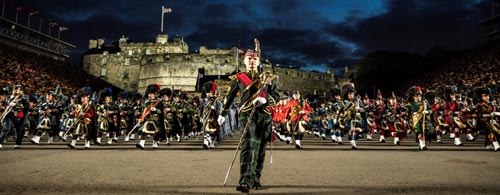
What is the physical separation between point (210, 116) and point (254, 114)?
795cm

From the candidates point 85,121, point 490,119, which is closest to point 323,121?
point 490,119

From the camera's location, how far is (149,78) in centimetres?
7900

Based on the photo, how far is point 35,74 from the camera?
4212cm

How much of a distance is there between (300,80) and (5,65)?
64261 mm

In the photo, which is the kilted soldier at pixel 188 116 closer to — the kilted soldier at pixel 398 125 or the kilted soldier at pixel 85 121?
the kilted soldier at pixel 85 121

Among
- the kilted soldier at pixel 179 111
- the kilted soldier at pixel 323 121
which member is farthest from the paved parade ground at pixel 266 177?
the kilted soldier at pixel 323 121

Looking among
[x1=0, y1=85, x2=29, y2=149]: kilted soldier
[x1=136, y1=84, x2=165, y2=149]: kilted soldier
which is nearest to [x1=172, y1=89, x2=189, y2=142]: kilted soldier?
[x1=136, y1=84, x2=165, y2=149]: kilted soldier

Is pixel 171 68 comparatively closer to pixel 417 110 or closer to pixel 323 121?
pixel 323 121

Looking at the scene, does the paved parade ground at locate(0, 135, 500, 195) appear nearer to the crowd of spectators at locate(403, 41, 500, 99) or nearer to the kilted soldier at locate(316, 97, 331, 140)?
the kilted soldier at locate(316, 97, 331, 140)

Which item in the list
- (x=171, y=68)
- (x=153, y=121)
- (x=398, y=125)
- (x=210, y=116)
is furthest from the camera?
(x=171, y=68)

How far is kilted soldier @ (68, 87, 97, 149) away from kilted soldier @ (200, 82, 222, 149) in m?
3.98

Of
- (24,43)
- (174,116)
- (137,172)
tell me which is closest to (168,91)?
(174,116)

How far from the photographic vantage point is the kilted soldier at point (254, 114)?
16.9 ft

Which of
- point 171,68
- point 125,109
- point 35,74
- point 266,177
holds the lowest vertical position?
point 266,177
